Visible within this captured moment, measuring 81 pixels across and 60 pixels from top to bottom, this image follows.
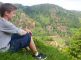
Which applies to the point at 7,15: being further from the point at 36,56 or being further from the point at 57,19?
the point at 57,19

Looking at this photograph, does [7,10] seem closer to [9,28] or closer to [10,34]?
[9,28]

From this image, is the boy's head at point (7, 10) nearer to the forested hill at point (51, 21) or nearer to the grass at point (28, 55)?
the grass at point (28, 55)

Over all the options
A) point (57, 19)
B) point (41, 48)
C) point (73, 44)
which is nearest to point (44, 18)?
point (57, 19)

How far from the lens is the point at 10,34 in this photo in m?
7.52

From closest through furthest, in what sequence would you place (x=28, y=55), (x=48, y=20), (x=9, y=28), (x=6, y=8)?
(x=9, y=28) < (x=6, y=8) < (x=28, y=55) < (x=48, y=20)

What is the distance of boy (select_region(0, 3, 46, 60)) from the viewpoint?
7316mm

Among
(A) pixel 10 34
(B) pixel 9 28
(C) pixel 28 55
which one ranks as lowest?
(C) pixel 28 55

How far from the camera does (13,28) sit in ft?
23.9

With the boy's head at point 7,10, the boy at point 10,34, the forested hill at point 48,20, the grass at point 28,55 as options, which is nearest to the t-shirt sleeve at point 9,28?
the boy at point 10,34

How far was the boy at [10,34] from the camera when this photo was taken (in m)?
7.32

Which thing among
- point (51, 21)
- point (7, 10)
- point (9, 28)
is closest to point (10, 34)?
point (9, 28)

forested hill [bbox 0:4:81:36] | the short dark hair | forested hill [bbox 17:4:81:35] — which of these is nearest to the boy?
the short dark hair

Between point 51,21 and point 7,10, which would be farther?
point 51,21

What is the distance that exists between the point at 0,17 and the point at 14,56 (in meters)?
0.99
